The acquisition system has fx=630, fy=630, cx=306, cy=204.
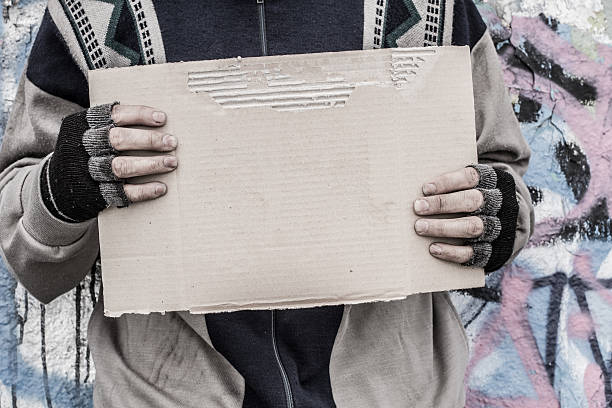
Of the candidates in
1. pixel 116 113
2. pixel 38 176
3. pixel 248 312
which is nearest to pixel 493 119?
pixel 248 312

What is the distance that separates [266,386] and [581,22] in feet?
3.78

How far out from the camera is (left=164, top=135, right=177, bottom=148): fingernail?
93 centimetres

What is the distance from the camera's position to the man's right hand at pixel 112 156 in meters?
0.92

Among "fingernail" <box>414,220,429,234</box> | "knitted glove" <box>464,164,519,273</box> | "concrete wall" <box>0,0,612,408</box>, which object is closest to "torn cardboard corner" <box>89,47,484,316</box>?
"fingernail" <box>414,220,429,234</box>

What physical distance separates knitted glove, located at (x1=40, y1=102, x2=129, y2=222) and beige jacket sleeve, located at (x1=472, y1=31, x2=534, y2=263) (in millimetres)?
661

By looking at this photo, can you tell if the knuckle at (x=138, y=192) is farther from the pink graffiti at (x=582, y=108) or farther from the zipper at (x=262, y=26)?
the pink graffiti at (x=582, y=108)

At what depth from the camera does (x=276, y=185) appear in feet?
3.07

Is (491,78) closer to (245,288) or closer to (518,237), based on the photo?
(518,237)

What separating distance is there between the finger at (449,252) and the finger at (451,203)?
52 millimetres

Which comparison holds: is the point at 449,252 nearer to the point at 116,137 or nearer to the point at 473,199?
the point at 473,199

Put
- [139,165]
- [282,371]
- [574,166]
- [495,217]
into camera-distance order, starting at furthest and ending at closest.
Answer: [574,166]
[282,371]
[495,217]
[139,165]

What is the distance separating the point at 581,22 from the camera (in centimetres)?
154

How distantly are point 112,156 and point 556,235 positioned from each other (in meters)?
1.11

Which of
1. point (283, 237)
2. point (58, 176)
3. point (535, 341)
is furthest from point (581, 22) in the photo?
point (58, 176)
